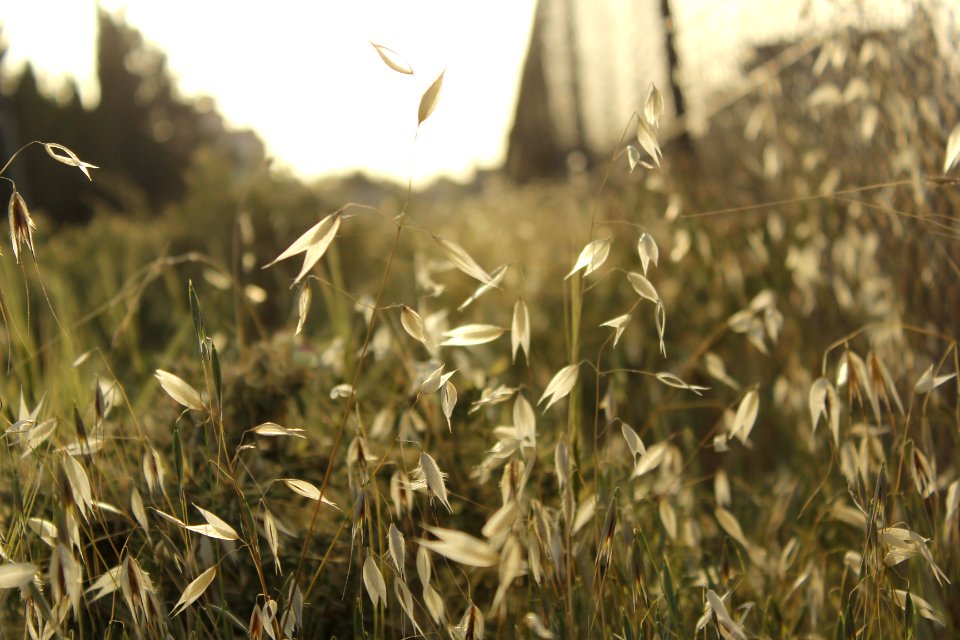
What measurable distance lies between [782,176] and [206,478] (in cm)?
206

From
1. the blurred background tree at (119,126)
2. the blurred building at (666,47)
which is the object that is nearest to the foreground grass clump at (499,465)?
the blurred building at (666,47)

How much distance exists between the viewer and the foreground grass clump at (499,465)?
85 cm

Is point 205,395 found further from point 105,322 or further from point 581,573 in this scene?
point 105,322

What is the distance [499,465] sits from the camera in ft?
3.83

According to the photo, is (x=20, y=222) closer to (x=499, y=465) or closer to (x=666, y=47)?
(x=499, y=465)

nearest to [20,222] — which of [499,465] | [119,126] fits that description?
[499,465]

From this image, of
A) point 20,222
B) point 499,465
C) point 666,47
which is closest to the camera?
point 20,222

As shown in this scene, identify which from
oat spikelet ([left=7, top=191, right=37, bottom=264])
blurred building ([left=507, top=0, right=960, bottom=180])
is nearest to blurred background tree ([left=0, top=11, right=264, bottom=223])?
blurred building ([left=507, top=0, right=960, bottom=180])

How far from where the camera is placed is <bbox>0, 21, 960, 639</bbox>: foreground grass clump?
0.85 m

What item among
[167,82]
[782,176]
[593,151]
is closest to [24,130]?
[167,82]

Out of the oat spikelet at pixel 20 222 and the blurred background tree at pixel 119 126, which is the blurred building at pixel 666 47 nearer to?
the oat spikelet at pixel 20 222

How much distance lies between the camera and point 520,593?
3.68ft

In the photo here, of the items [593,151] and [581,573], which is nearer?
[581,573]

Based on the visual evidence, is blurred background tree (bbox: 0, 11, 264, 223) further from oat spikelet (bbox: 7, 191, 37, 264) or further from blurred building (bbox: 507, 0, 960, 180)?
oat spikelet (bbox: 7, 191, 37, 264)
